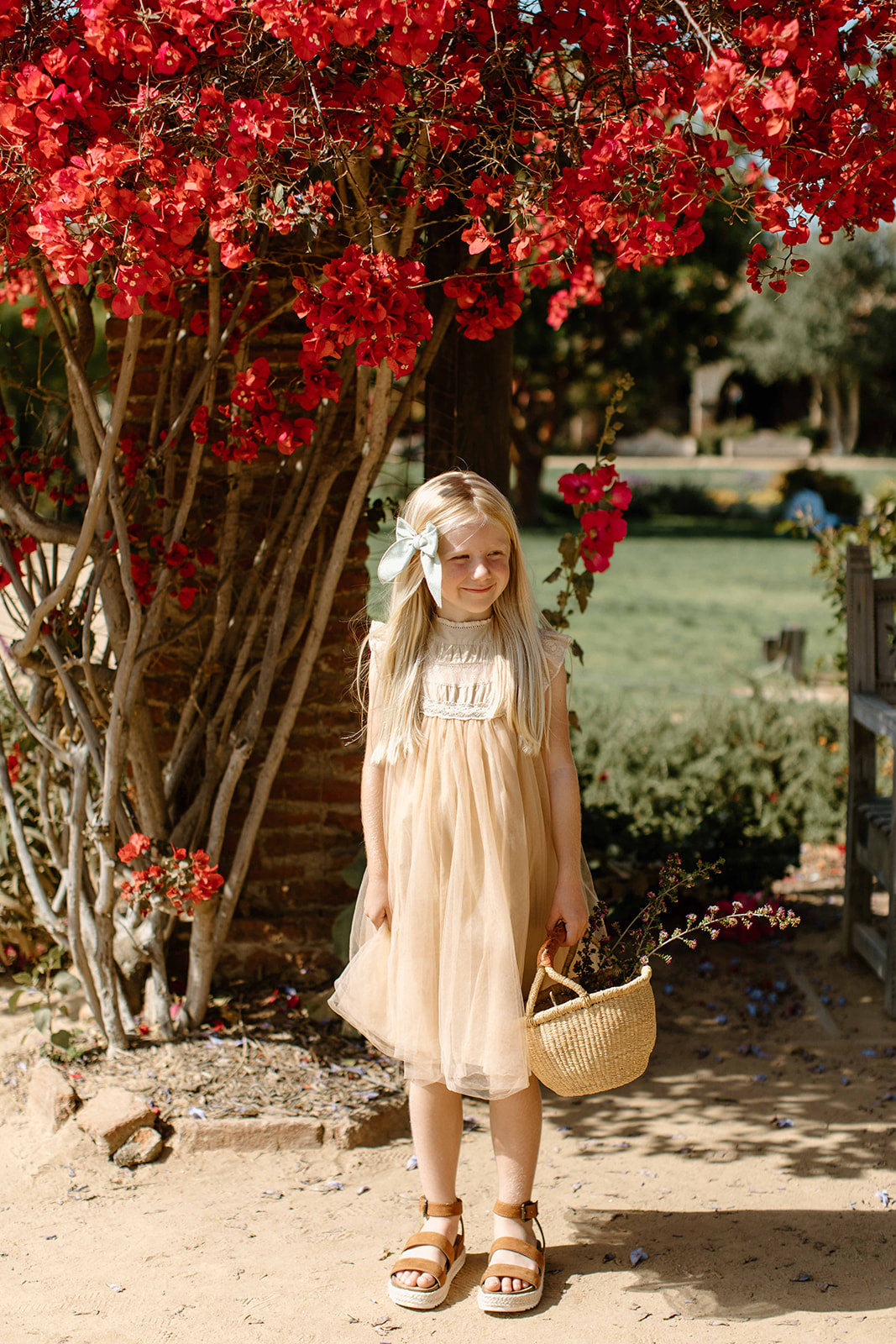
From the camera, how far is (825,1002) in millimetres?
3908

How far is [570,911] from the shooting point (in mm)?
2354

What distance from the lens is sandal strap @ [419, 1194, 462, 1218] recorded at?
2447 mm

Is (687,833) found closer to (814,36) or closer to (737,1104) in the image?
(737,1104)

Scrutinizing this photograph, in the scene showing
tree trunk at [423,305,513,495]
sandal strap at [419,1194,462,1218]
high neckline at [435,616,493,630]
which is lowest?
sandal strap at [419,1194,462,1218]

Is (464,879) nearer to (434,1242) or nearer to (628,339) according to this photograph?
(434,1242)

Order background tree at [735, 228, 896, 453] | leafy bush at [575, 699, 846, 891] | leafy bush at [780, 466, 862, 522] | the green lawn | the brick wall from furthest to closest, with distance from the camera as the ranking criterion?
background tree at [735, 228, 896, 453]
leafy bush at [780, 466, 862, 522]
the green lawn
leafy bush at [575, 699, 846, 891]
the brick wall

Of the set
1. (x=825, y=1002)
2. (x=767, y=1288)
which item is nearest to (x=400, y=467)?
(x=825, y=1002)

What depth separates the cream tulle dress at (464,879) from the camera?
2.29 m

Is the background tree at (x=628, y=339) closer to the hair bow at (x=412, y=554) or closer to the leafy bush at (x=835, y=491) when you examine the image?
the leafy bush at (x=835, y=491)

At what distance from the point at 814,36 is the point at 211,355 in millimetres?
1508

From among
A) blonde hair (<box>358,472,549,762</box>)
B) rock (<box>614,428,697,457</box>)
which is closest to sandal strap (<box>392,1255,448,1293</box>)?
blonde hair (<box>358,472,549,762</box>)

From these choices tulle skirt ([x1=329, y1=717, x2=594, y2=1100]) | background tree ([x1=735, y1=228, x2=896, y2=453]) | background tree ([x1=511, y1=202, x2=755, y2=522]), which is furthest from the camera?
background tree ([x1=735, y1=228, x2=896, y2=453])

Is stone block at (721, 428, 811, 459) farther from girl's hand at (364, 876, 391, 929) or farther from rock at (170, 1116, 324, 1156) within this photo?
girl's hand at (364, 876, 391, 929)

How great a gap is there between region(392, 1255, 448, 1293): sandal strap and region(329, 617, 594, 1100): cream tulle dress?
349 millimetres
